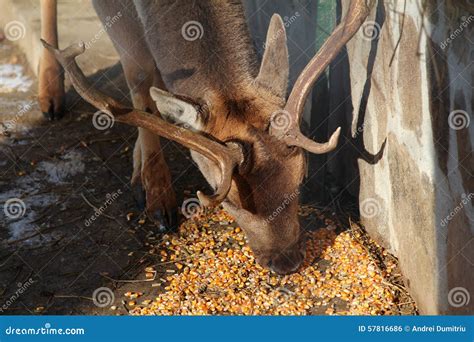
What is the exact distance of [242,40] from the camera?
4.64m

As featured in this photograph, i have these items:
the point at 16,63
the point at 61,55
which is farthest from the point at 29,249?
the point at 16,63

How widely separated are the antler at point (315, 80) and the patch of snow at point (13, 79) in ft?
12.3

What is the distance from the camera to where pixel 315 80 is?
4.44 m
